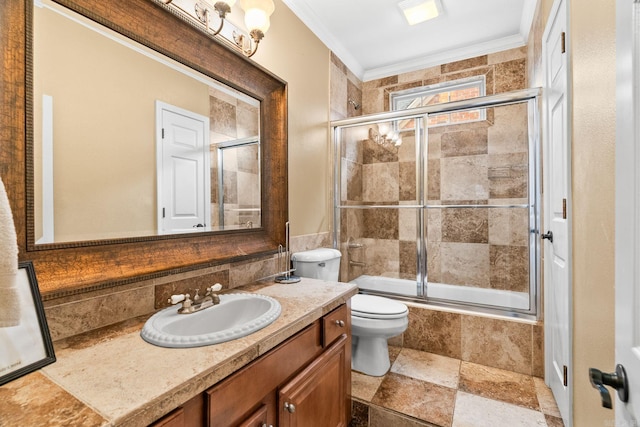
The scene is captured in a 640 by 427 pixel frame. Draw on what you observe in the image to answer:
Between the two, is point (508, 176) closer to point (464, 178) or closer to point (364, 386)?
point (464, 178)

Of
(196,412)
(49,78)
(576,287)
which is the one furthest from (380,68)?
(196,412)

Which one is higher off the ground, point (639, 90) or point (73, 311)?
point (639, 90)

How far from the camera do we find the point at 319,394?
120 centimetres

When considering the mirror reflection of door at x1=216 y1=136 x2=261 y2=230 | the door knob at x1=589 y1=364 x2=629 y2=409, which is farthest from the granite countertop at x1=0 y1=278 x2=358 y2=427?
the door knob at x1=589 y1=364 x2=629 y2=409

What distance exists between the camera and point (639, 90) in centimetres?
47

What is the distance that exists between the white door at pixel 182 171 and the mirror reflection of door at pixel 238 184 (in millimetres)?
84

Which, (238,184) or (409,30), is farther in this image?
(409,30)

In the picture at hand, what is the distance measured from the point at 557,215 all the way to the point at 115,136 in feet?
6.76

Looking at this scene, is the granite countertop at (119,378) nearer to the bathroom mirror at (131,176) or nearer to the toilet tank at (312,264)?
the bathroom mirror at (131,176)

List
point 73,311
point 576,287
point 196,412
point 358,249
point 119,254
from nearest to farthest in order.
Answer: point 196,412, point 73,311, point 119,254, point 576,287, point 358,249

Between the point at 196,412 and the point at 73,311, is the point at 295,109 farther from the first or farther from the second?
the point at 196,412

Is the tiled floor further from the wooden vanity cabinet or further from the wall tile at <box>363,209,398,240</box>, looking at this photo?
the wall tile at <box>363,209,398,240</box>

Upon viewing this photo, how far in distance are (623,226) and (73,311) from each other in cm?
141

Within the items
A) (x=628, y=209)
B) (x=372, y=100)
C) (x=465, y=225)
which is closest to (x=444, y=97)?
(x=372, y=100)
